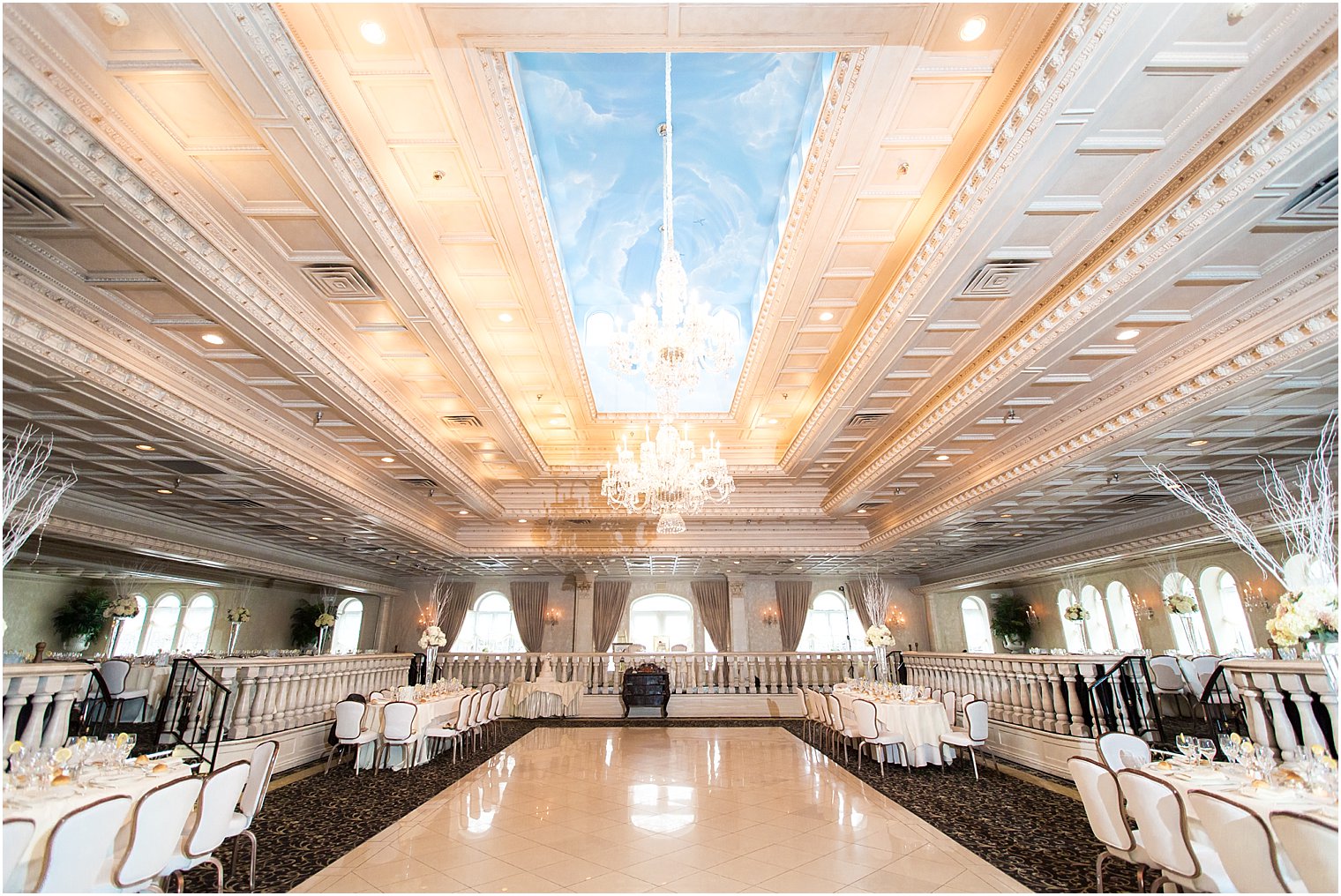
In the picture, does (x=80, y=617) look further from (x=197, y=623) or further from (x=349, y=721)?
(x=349, y=721)

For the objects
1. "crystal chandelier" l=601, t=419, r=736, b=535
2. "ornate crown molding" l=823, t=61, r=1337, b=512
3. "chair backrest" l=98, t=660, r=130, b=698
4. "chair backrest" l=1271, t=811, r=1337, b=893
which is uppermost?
"ornate crown molding" l=823, t=61, r=1337, b=512

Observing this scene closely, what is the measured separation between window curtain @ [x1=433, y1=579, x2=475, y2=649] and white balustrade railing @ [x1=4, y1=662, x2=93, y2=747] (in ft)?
41.9

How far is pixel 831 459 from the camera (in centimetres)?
1027

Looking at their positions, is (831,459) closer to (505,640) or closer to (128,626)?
(505,640)

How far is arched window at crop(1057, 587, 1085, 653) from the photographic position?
14.7 m

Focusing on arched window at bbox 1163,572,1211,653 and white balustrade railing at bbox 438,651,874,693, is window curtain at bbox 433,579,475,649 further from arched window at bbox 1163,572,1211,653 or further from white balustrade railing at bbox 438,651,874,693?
arched window at bbox 1163,572,1211,653

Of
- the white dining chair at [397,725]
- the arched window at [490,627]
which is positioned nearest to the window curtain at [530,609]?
the arched window at [490,627]

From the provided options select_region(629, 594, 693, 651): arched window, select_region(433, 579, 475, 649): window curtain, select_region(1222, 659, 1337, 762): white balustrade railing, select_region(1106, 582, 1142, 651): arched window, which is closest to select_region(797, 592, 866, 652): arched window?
select_region(629, 594, 693, 651): arched window

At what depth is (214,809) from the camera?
3.32 metres

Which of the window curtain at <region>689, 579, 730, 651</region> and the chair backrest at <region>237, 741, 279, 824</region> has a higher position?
the window curtain at <region>689, 579, 730, 651</region>

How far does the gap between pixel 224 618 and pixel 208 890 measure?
48.0 ft

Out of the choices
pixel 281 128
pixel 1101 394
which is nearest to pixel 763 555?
pixel 1101 394

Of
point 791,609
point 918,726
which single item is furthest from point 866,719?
point 791,609

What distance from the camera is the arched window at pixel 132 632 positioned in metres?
13.6
